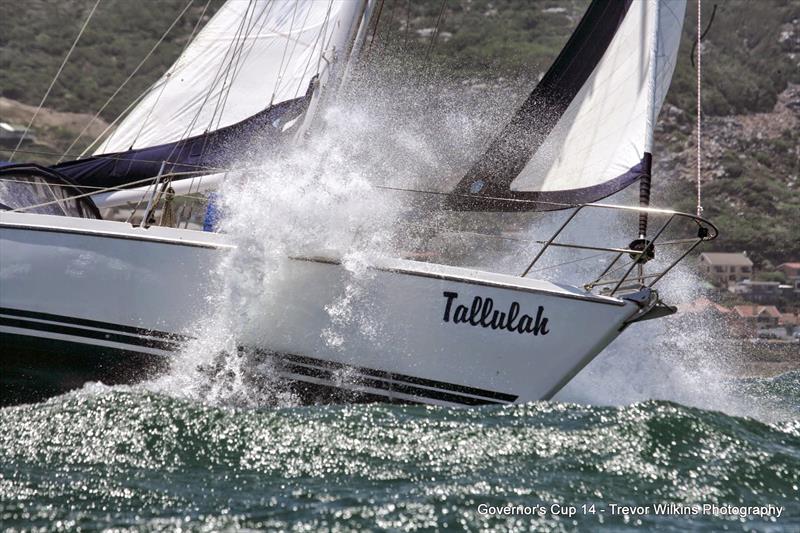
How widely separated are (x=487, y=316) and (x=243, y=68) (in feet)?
12.5

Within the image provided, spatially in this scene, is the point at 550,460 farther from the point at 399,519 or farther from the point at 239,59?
the point at 239,59

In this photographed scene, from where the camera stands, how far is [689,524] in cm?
513

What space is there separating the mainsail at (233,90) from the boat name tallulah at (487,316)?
2504 mm

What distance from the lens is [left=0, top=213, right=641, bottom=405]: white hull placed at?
7.41 m

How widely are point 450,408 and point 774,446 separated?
2168 mm

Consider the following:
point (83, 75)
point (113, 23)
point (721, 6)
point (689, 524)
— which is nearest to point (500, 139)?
point (689, 524)

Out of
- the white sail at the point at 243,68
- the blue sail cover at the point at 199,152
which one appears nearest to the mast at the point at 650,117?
the white sail at the point at 243,68

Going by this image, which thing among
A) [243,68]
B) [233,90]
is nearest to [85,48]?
[243,68]

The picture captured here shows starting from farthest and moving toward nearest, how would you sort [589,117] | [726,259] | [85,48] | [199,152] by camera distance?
[85,48] < [726,259] < [199,152] < [589,117]

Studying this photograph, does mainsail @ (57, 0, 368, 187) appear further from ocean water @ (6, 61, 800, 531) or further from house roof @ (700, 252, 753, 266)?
house roof @ (700, 252, 753, 266)

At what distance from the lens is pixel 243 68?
31.9 feet

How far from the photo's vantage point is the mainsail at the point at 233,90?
901 centimetres

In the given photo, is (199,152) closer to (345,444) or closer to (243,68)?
(243,68)

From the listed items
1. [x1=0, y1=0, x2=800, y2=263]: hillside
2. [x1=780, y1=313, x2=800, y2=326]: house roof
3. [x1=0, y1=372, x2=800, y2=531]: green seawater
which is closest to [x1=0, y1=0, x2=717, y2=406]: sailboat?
Result: [x1=0, y1=372, x2=800, y2=531]: green seawater
